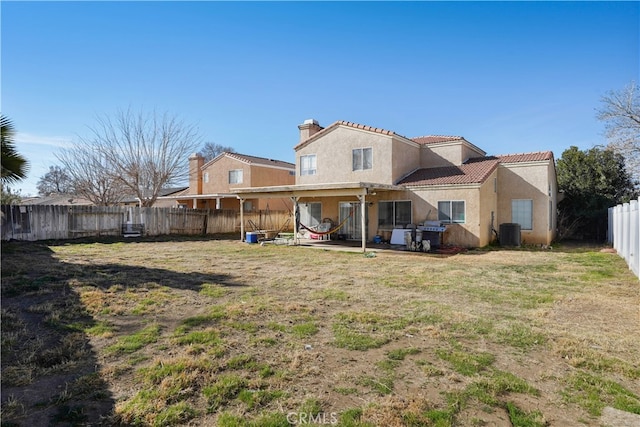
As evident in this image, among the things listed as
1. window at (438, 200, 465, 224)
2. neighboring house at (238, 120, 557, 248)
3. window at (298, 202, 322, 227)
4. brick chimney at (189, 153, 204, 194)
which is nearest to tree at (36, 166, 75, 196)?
brick chimney at (189, 153, 204, 194)

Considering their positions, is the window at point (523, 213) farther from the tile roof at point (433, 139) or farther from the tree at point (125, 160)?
the tree at point (125, 160)

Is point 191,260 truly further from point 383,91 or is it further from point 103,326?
point 383,91

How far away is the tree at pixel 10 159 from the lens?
28.0 ft

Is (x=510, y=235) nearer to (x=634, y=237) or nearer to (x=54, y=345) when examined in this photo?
(x=634, y=237)

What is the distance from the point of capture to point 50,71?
1088 centimetres

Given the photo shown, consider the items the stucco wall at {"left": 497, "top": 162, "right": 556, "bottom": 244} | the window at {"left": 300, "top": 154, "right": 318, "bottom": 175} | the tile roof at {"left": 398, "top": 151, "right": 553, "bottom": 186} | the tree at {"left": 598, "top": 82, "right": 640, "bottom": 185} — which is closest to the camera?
the tile roof at {"left": 398, "top": 151, "right": 553, "bottom": 186}

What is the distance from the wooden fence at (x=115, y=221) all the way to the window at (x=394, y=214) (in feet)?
26.7

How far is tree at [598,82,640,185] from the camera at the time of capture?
19.6 metres

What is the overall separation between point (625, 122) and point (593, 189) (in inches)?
163

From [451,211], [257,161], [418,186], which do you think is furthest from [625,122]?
[257,161]

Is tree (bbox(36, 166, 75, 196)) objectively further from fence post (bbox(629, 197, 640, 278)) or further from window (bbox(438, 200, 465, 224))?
fence post (bbox(629, 197, 640, 278))

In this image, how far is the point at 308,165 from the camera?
63.3ft

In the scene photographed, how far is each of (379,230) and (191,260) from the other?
8.80m

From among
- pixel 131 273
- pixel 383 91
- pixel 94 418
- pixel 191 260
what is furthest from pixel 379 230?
pixel 94 418
